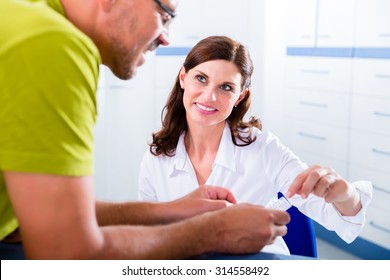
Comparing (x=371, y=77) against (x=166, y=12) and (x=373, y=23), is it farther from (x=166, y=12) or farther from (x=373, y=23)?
(x=166, y=12)

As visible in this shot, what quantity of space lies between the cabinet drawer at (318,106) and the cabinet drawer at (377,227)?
0.54 metres

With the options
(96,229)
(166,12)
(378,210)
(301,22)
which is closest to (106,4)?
(166,12)

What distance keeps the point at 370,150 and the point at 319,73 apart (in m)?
0.63

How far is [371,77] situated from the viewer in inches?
123

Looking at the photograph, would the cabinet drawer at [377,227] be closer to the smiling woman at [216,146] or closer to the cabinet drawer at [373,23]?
the cabinet drawer at [373,23]

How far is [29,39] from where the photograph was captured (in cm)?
85

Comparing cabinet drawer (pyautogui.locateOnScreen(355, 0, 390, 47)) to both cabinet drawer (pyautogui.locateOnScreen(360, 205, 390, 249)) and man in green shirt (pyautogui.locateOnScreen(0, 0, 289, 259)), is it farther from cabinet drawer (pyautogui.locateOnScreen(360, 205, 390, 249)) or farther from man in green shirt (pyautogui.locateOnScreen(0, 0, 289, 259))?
man in green shirt (pyautogui.locateOnScreen(0, 0, 289, 259))

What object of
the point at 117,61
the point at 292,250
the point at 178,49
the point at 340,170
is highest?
the point at 117,61

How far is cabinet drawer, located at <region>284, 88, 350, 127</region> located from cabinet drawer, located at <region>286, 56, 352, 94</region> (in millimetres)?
41

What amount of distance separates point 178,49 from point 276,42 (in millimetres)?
668

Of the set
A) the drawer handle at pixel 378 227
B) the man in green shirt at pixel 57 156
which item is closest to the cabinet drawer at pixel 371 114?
the drawer handle at pixel 378 227

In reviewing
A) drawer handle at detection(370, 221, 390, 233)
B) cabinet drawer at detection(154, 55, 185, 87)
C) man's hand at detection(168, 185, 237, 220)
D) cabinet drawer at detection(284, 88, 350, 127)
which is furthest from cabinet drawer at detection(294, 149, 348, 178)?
man's hand at detection(168, 185, 237, 220)

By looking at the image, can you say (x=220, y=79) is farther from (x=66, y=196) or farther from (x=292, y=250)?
(x=66, y=196)
